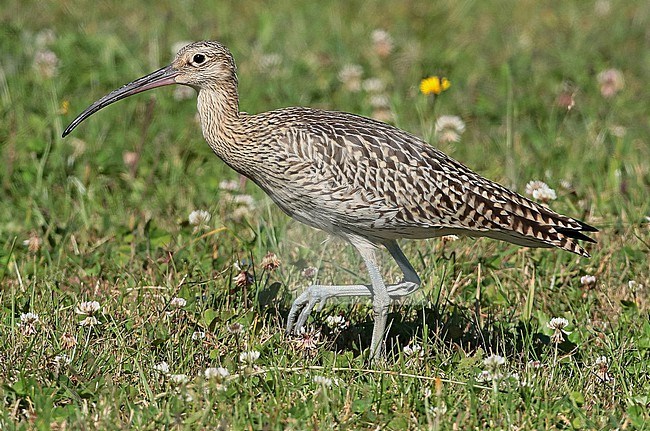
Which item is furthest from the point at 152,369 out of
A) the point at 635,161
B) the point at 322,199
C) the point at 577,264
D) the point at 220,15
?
the point at 220,15

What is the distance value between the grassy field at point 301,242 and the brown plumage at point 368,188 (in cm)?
49

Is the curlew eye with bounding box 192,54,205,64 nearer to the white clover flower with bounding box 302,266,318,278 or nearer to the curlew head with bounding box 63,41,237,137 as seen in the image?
the curlew head with bounding box 63,41,237,137

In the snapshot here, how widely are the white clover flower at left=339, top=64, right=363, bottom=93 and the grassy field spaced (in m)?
0.06

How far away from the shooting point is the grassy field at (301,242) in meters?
5.27

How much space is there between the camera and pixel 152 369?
5445 millimetres

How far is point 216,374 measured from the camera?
5188mm

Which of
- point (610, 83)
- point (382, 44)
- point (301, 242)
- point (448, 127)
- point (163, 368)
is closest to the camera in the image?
point (163, 368)

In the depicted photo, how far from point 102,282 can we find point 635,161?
13.9 ft

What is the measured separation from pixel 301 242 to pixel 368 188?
1.31m

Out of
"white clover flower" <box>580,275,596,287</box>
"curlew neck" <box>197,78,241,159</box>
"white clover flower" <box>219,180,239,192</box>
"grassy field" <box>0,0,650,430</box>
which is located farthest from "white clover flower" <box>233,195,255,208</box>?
"white clover flower" <box>580,275,596,287</box>

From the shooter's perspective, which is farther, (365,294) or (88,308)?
(365,294)

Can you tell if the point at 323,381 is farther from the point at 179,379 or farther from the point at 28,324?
the point at 28,324

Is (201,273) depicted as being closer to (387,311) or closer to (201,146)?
(387,311)

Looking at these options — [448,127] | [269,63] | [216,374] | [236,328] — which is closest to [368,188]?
[236,328]
